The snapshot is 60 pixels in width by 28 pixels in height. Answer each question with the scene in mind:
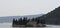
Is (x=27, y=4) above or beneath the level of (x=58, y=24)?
above

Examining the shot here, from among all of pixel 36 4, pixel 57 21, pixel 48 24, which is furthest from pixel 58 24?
pixel 36 4

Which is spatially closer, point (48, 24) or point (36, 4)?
point (36, 4)

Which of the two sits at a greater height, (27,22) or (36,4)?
(36,4)

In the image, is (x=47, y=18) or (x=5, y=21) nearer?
(x=5, y=21)

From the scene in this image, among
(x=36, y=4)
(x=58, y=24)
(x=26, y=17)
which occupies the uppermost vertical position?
(x=36, y=4)

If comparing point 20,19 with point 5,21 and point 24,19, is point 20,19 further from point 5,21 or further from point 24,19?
point 5,21

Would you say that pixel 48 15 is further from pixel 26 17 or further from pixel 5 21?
pixel 5 21

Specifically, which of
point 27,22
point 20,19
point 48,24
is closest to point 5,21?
point 20,19

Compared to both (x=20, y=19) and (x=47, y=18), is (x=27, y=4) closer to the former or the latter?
(x=20, y=19)
